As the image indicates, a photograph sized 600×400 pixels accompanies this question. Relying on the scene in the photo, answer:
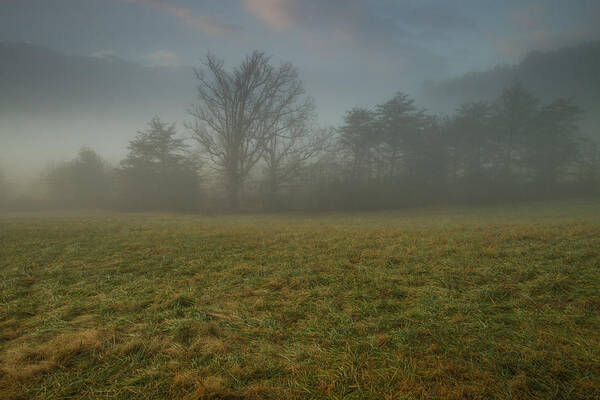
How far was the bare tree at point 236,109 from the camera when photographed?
2120 cm

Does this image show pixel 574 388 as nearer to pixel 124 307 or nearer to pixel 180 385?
pixel 180 385

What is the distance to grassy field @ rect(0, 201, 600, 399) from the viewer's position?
1524 millimetres

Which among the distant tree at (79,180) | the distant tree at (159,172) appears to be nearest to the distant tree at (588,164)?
the distant tree at (159,172)

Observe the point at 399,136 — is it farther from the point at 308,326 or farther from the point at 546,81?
the point at 546,81

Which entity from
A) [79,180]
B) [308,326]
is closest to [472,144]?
[308,326]

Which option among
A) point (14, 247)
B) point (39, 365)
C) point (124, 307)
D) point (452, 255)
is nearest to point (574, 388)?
point (452, 255)

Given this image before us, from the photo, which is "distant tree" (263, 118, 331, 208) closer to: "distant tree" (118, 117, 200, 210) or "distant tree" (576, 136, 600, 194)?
"distant tree" (118, 117, 200, 210)

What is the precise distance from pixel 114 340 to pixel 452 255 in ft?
15.1

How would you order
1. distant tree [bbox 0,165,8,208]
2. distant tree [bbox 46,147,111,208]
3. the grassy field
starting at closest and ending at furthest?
the grassy field, distant tree [bbox 46,147,111,208], distant tree [bbox 0,165,8,208]

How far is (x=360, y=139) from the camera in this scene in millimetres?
28438

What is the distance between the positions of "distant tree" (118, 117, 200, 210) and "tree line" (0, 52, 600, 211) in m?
0.11

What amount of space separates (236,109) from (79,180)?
21.9m

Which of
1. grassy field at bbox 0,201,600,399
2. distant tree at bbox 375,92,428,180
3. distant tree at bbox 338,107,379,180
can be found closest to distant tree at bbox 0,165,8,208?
grassy field at bbox 0,201,600,399

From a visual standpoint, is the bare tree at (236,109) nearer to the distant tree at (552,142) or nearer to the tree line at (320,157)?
the tree line at (320,157)
